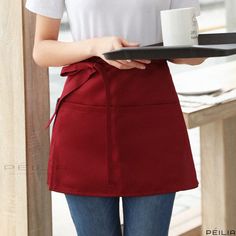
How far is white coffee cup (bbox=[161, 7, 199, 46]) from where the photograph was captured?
1.27 metres

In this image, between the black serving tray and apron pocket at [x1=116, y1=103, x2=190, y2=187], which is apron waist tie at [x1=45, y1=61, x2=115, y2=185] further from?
the black serving tray

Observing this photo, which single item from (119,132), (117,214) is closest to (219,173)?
(117,214)

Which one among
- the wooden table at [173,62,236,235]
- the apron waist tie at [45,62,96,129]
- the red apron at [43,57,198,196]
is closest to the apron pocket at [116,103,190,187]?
the red apron at [43,57,198,196]

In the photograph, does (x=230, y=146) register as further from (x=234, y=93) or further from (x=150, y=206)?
(x=150, y=206)

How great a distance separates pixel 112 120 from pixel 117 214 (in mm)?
A: 250

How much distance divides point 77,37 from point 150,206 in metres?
0.42

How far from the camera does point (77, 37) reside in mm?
1402

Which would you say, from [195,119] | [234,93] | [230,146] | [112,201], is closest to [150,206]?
[112,201]

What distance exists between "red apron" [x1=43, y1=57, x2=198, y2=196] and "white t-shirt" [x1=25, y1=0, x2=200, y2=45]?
7 cm

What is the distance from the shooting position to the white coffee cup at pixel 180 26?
1.27 m

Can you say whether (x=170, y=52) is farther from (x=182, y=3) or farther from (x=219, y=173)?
(x=219, y=173)

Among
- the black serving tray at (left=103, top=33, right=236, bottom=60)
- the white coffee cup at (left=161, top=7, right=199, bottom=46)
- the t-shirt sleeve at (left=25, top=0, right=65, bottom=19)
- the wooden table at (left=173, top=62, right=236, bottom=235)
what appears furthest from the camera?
the wooden table at (left=173, top=62, right=236, bottom=235)

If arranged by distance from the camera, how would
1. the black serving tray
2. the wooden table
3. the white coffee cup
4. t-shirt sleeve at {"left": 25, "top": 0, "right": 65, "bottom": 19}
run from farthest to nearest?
the wooden table → t-shirt sleeve at {"left": 25, "top": 0, "right": 65, "bottom": 19} → the white coffee cup → the black serving tray

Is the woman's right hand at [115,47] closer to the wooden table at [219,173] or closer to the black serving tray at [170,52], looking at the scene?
the black serving tray at [170,52]
